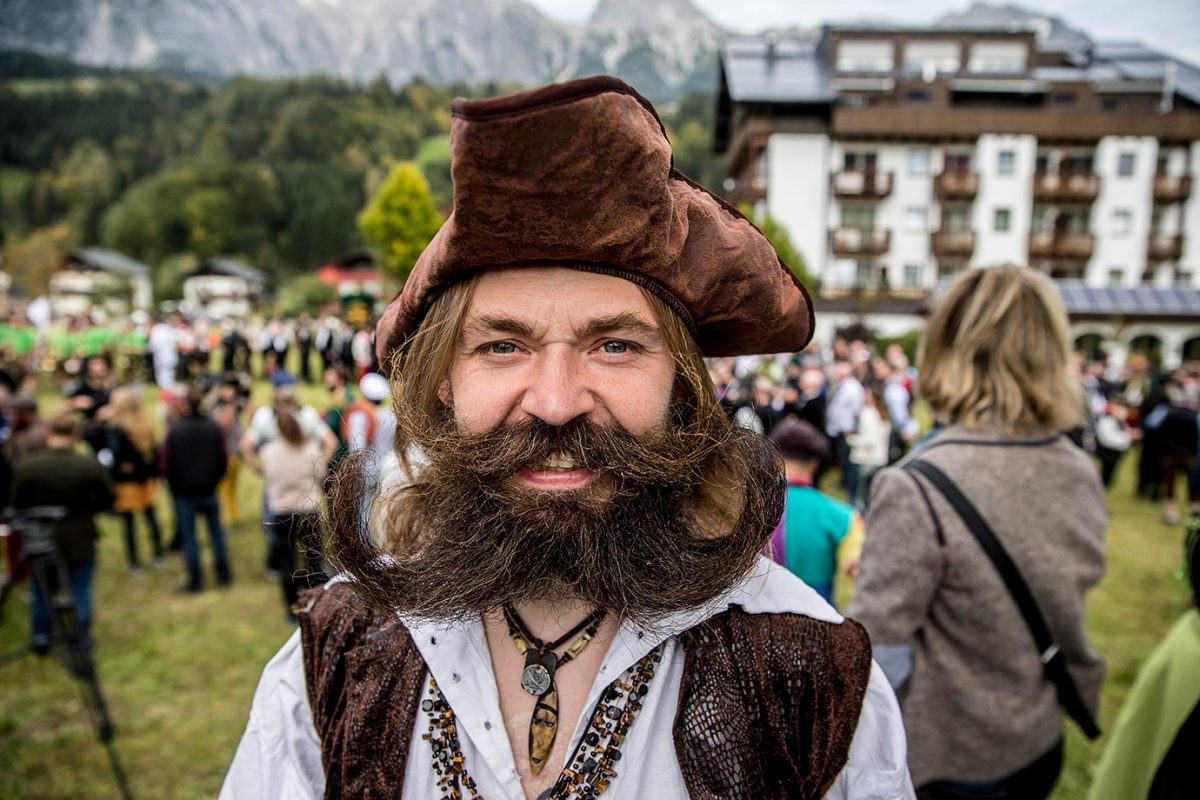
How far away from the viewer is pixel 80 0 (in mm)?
103562

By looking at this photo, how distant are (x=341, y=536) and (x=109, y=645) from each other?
4.92m

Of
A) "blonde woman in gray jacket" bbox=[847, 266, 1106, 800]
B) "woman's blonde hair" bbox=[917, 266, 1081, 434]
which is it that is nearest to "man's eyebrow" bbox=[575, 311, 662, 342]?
"blonde woman in gray jacket" bbox=[847, 266, 1106, 800]

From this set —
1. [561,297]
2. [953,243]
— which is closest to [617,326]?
[561,297]

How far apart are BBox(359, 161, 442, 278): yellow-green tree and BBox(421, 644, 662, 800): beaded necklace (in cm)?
4673

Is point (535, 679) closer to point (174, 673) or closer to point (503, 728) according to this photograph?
point (503, 728)

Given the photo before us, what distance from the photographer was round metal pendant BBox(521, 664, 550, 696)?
1.23 meters

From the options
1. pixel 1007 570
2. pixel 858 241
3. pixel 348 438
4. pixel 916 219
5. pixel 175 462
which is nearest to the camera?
pixel 1007 570

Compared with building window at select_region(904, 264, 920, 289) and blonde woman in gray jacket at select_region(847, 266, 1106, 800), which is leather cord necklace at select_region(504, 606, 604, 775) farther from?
building window at select_region(904, 264, 920, 289)

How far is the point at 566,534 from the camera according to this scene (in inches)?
46.7

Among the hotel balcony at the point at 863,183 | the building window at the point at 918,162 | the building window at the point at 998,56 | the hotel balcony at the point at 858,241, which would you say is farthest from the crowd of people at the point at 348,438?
the building window at the point at 998,56

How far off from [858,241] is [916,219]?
2.92 m

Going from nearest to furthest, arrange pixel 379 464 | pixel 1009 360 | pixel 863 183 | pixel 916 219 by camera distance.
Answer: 1. pixel 379 464
2. pixel 1009 360
3. pixel 863 183
4. pixel 916 219

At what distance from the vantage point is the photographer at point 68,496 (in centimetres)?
467

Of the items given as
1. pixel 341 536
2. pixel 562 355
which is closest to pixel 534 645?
pixel 341 536
